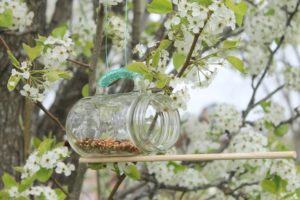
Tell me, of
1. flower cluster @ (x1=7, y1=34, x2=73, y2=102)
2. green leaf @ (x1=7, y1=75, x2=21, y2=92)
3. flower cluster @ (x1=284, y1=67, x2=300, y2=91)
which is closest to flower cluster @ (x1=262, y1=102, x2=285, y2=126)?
flower cluster @ (x1=284, y1=67, x2=300, y2=91)

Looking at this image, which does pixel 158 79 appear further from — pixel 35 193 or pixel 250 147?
pixel 250 147

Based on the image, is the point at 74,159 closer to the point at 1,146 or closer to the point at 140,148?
the point at 1,146

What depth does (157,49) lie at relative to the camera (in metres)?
1.46

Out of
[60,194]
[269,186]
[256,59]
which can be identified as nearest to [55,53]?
[60,194]

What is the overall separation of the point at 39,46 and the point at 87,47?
0.80m

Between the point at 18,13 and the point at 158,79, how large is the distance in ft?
2.32

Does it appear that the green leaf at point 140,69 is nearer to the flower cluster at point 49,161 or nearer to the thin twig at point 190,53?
the thin twig at point 190,53

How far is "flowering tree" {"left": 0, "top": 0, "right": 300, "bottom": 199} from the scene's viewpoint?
1439 millimetres

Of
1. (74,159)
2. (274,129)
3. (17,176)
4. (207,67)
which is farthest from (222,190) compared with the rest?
(207,67)

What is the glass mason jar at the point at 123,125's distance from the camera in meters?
1.38

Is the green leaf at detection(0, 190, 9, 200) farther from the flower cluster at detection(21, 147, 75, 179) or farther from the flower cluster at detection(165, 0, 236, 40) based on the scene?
the flower cluster at detection(165, 0, 236, 40)

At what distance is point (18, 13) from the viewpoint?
75.6 inches

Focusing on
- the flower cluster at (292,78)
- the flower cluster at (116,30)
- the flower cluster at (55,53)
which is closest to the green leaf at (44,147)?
the flower cluster at (55,53)

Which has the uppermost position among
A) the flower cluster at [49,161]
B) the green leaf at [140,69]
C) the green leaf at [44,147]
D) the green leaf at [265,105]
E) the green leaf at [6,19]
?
the green leaf at [6,19]
